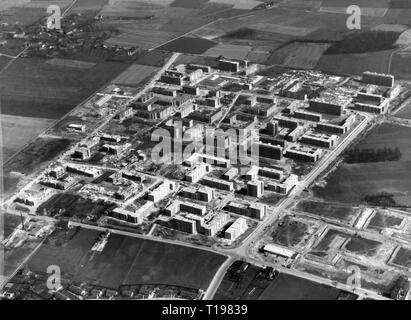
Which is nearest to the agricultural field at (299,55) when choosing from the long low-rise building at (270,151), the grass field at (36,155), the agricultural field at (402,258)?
the long low-rise building at (270,151)

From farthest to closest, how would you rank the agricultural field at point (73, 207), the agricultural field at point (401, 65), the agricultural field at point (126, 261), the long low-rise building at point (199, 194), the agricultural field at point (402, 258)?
the agricultural field at point (401, 65) → the long low-rise building at point (199, 194) → the agricultural field at point (73, 207) → the agricultural field at point (402, 258) → the agricultural field at point (126, 261)

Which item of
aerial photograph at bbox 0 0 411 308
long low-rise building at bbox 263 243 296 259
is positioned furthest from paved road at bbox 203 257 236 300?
long low-rise building at bbox 263 243 296 259

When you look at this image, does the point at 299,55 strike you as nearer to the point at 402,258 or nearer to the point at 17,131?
the point at 17,131

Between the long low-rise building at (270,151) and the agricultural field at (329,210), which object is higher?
the long low-rise building at (270,151)

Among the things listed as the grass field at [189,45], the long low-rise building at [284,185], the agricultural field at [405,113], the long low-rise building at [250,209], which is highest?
the grass field at [189,45]

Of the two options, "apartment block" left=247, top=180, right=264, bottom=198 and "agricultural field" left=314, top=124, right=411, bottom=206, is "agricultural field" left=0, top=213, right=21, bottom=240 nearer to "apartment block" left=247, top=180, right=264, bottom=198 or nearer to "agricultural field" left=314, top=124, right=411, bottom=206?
"apartment block" left=247, top=180, right=264, bottom=198

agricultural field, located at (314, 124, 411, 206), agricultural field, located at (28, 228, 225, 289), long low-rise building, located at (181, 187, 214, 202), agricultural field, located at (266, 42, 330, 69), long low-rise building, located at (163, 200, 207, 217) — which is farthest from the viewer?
agricultural field, located at (266, 42, 330, 69)

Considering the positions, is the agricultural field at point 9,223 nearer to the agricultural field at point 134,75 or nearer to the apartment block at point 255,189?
the apartment block at point 255,189
